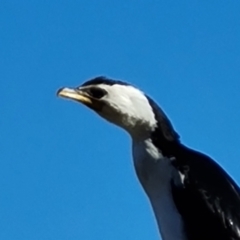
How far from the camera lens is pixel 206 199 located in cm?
1084

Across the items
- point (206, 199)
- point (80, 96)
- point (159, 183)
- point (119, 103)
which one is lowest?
point (206, 199)

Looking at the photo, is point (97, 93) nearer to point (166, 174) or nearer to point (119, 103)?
point (119, 103)

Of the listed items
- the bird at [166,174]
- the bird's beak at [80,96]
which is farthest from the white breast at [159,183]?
the bird's beak at [80,96]

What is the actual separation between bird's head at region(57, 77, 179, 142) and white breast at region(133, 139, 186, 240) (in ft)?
0.37

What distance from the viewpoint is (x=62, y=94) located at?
35.5 ft

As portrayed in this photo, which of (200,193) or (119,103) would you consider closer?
(119,103)

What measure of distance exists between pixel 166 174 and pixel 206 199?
260 millimetres

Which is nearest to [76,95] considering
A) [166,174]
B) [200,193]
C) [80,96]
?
[80,96]

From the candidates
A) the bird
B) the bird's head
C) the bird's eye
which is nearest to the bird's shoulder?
the bird

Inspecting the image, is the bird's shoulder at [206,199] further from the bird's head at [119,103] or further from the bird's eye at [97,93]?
the bird's eye at [97,93]

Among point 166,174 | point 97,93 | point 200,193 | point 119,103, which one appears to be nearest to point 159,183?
point 166,174

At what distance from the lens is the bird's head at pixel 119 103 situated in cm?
1074

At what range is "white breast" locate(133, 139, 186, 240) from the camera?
10.8 metres

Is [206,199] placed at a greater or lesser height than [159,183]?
lesser
